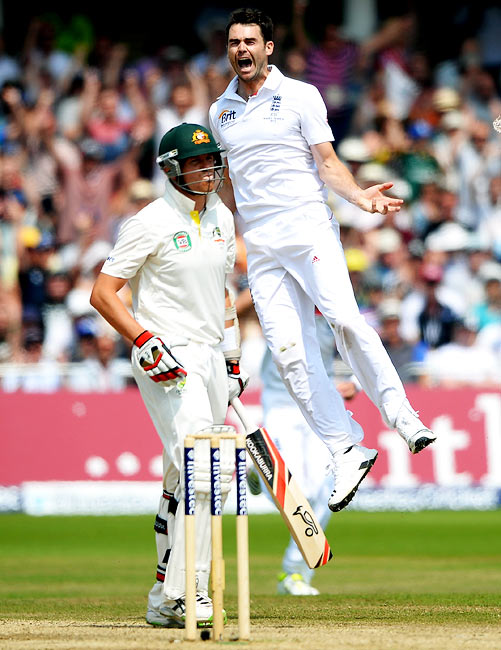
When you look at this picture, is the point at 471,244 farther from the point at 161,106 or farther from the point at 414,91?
the point at 161,106

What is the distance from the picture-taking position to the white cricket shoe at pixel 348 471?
769 cm

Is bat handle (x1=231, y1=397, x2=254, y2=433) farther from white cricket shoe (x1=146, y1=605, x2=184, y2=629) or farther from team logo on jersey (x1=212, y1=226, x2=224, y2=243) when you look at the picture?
white cricket shoe (x1=146, y1=605, x2=184, y2=629)

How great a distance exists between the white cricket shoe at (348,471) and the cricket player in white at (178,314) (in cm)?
73

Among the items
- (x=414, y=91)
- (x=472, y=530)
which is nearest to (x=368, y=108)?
(x=414, y=91)

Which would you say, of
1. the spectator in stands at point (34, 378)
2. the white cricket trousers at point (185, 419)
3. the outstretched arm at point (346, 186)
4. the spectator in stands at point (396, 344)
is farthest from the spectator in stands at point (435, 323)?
the white cricket trousers at point (185, 419)

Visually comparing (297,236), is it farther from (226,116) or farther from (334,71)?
(334,71)

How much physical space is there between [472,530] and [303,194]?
662 centimetres

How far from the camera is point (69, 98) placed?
18141 millimetres

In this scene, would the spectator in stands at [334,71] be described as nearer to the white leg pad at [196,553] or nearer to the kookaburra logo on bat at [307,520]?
the kookaburra logo on bat at [307,520]

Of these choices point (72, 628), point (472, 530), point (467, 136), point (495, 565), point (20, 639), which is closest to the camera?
point (20, 639)

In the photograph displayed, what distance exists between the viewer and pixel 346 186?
25.6ft

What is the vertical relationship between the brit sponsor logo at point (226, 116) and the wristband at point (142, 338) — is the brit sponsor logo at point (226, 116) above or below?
above

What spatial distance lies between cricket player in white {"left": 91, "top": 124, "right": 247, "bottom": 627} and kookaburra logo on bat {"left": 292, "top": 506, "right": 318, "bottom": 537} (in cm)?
50

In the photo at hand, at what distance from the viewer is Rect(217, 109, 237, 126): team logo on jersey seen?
8.18 m
